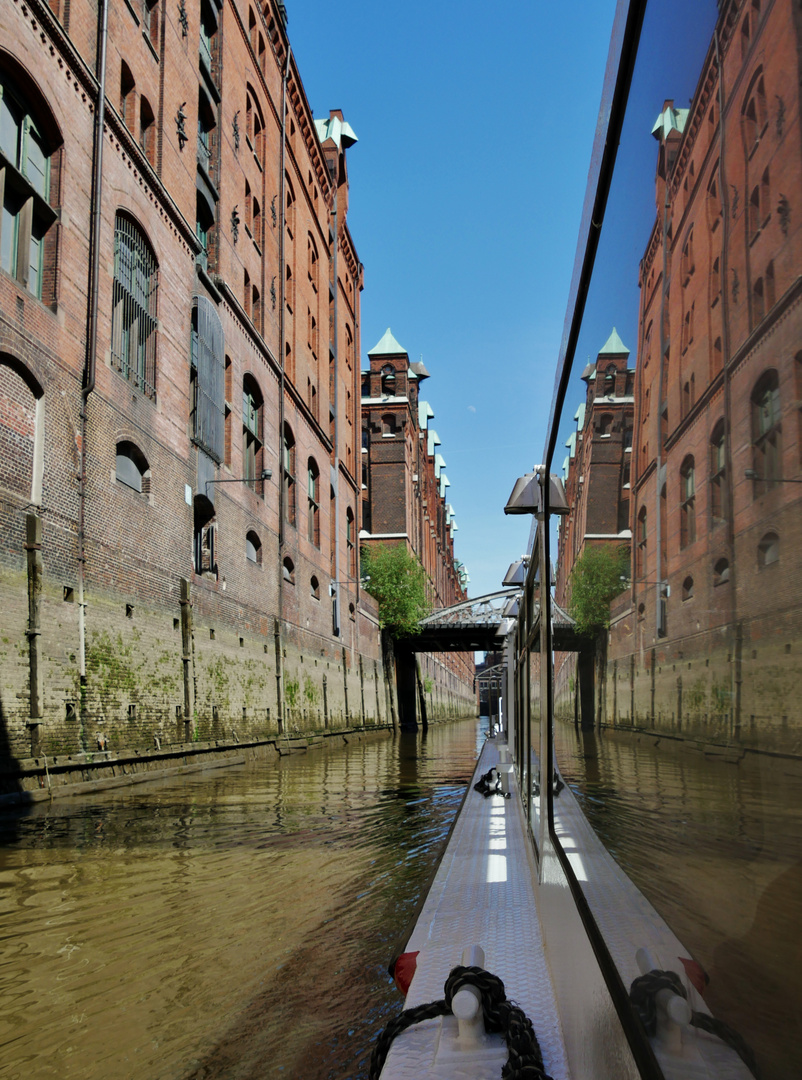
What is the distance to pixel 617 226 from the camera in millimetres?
1478

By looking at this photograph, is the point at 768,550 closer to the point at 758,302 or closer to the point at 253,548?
the point at 758,302

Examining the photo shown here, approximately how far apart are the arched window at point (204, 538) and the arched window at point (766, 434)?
57.3 feet

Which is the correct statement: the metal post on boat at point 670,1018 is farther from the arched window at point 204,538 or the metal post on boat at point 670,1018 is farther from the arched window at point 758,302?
the arched window at point 204,538

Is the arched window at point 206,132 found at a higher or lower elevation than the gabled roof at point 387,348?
lower

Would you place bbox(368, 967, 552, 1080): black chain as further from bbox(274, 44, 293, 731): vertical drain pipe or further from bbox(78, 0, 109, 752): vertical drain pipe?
bbox(274, 44, 293, 731): vertical drain pipe

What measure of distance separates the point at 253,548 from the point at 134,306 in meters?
8.03

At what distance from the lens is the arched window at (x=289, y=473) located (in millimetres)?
25938

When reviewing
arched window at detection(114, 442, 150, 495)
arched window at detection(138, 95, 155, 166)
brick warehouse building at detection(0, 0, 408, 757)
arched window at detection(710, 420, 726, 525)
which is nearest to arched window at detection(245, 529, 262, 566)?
brick warehouse building at detection(0, 0, 408, 757)

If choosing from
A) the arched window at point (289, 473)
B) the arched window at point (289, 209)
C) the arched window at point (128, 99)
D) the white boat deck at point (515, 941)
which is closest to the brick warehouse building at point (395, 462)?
the arched window at point (289, 473)

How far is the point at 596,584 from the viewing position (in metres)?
1.81

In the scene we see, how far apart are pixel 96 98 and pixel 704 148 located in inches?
594

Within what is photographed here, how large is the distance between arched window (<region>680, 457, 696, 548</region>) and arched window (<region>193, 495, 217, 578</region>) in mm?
17193

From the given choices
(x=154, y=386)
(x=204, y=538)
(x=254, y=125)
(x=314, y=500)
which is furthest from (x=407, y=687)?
(x=154, y=386)

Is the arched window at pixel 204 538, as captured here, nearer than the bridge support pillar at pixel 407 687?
Yes
